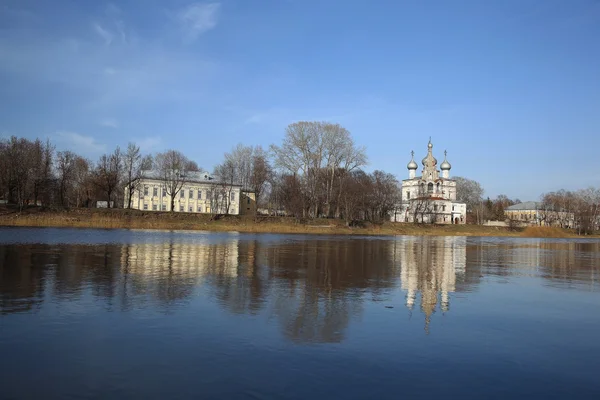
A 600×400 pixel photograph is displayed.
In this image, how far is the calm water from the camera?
7398 millimetres

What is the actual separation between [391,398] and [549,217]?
518 feet

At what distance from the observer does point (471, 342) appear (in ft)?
33.8

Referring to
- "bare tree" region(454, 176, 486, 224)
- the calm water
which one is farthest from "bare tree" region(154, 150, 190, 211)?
"bare tree" region(454, 176, 486, 224)

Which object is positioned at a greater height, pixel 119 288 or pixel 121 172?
pixel 121 172

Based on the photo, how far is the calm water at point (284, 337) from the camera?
24.3 ft

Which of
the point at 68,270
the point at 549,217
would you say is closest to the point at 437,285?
the point at 68,270

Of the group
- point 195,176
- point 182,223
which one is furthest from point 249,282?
point 195,176

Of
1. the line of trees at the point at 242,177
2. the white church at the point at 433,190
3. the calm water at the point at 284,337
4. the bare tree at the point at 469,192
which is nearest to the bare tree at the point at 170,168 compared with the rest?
the line of trees at the point at 242,177

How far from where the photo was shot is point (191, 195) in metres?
112

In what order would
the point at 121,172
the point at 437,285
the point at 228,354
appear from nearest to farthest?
the point at 228,354
the point at 437,285
the point at 121,172

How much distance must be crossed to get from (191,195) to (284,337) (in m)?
105

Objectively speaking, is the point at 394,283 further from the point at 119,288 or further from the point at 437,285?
the point at 119,288

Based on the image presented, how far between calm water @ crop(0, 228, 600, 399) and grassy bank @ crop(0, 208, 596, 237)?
4979cm

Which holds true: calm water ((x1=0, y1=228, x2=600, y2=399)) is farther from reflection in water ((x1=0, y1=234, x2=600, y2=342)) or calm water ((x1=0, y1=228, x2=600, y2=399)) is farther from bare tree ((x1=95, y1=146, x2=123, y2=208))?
bare tree ((x1=95, y1=146, x2=123, y2=208))
